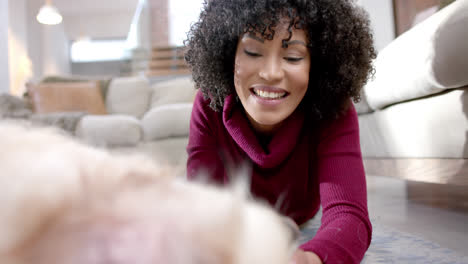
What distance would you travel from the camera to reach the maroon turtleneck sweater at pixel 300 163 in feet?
2.09

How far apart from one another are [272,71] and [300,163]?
10.0 inches

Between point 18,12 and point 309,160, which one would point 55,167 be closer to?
point 309,160

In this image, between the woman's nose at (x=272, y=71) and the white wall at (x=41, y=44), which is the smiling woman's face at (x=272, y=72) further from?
the white wall at (x=41, y=44)

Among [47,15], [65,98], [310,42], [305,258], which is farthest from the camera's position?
[47,15]

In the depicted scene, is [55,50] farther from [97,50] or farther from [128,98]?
[128,98]

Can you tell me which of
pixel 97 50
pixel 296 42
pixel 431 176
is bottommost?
pixel 431 176

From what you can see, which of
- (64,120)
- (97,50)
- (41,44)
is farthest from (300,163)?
(97,50)

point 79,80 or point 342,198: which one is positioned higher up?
point 79,80

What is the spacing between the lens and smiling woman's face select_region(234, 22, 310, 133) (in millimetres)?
742

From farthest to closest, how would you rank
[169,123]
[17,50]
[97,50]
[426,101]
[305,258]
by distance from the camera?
1. [97,50]
2. [17,50]
3. [169,123]
4. [426,101]
5. [305,258]

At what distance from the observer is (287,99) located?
776 mm

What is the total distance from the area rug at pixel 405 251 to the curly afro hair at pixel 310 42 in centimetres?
30

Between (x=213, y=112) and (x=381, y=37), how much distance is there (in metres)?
1.91

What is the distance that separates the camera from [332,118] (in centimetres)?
84
